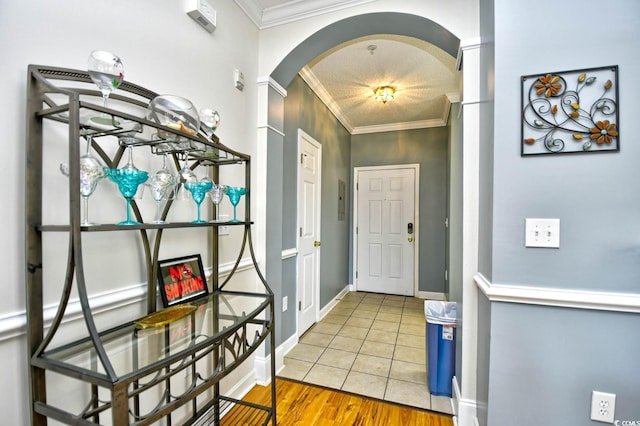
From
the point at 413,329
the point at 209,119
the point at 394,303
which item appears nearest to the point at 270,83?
the point at 209,119

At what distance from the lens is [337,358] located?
2.57 meters

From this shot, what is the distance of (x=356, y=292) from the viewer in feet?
15.7

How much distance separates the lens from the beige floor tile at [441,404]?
6.24ft

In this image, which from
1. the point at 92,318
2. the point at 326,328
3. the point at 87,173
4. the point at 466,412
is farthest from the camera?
the point at 326,328

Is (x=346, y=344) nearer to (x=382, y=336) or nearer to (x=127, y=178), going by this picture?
(x=382, y=336)

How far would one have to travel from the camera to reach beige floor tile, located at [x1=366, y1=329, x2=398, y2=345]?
295cm

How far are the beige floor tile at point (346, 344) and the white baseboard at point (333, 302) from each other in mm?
569

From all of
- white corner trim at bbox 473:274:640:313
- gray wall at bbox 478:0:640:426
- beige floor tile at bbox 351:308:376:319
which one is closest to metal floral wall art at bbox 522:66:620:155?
gray wall at bbox 478:0:640:426

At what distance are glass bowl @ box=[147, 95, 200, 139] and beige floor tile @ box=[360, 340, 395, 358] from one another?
2377mm

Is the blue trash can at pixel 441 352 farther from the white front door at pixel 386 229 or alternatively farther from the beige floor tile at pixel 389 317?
the white front door at pixel 386 229

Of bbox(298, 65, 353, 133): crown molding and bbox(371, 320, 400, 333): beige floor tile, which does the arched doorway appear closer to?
bbox(298, 65, 353, 133): crown molding

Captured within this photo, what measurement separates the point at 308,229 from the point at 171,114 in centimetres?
219

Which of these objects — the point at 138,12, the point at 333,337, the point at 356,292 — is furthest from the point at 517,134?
the point at 356,292

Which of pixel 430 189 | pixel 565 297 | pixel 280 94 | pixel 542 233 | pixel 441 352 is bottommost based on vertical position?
pixel 441 352
